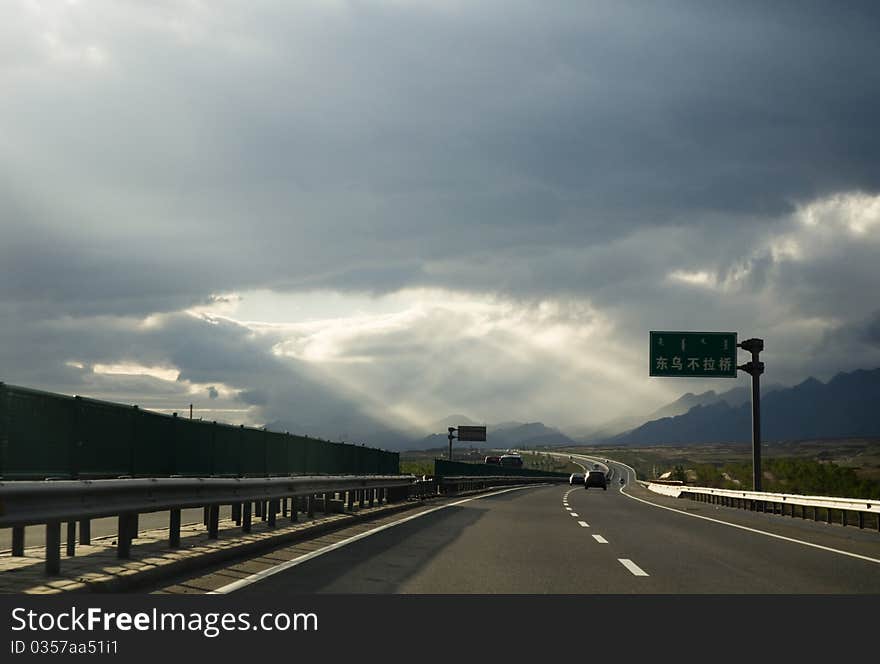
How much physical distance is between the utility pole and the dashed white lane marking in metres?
25.0

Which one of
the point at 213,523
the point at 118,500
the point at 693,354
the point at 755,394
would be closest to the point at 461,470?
the point at 693,354

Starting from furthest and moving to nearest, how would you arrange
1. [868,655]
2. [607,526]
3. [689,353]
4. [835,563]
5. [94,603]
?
[689,353]
[607,526]
[835,563]
[94,603]
[868,655]

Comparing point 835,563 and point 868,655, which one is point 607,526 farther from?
point 868,655

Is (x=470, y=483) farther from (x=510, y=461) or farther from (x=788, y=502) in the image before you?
(x=510, y=461)

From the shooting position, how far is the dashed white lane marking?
11453mm

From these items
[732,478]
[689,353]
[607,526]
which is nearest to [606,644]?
[607,526]

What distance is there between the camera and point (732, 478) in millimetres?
68375

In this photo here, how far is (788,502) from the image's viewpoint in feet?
88.3

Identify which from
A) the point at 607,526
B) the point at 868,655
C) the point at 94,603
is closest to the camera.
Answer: the point at 868,655

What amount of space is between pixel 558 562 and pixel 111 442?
6232 mm

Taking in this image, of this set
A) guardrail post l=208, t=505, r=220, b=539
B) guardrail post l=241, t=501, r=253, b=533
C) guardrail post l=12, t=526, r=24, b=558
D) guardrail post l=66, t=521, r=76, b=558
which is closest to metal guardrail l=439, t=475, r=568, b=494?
guardrail post l=241, t=501, r=253, b=533

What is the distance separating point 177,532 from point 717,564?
675 cm

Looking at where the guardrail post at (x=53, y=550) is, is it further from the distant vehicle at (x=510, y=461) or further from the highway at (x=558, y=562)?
the distant vehicle at (x=510, y=461)

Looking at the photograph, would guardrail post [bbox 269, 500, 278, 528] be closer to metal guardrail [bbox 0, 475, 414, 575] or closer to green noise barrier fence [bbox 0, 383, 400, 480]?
metal guardrail [bbox 0, 475, 414, 575]
